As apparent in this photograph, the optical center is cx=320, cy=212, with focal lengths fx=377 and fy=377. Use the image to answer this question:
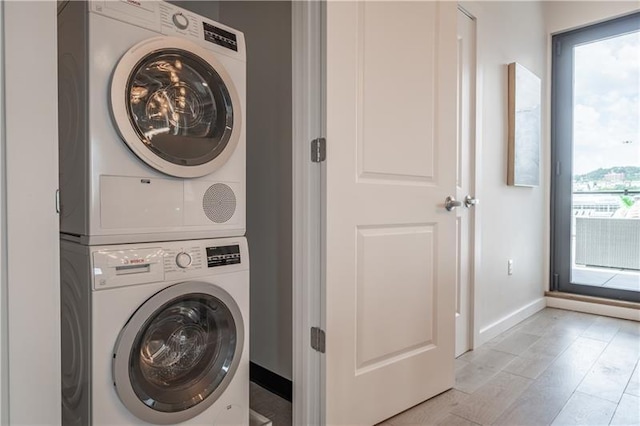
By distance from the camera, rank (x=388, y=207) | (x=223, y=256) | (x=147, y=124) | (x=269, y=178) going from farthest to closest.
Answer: (x=269, y=178)
(x=388, y=207)
(x=223, y=256)
(x=147, y=124)

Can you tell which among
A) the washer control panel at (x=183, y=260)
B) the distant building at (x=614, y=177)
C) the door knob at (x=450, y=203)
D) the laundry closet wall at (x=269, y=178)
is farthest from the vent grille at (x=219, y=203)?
the distant building at (x=614, y=177)

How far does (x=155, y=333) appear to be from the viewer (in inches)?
47.1

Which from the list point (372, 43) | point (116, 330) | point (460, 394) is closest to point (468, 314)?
point (460, 394)

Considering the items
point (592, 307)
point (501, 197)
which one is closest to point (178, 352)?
point (501, 197)

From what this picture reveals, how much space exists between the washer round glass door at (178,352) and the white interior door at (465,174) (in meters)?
1.46

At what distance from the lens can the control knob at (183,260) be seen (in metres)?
1.21

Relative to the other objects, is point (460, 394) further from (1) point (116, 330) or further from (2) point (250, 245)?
(1) point (116, 330)

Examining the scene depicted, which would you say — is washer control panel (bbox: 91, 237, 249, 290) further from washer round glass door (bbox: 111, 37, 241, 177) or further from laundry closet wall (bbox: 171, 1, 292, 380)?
laundry closet wall (bbox: 171, 1, 292, 380)

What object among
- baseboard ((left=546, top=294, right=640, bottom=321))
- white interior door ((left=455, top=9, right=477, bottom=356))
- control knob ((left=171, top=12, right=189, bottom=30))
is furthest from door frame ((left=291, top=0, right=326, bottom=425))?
baseboard ((left=546, top=294, right=640, bottom=321))

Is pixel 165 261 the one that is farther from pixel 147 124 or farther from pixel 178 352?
pixel 147 124

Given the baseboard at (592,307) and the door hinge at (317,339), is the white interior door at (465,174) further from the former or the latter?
the baseboard at (592,307)

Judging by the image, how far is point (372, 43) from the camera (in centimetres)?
152

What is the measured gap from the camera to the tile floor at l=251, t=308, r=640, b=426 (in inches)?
62.8

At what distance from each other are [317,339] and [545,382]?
131 cm
